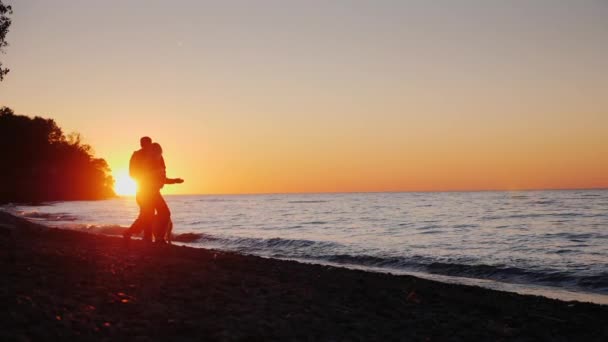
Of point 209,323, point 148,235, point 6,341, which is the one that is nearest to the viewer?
point 6,341

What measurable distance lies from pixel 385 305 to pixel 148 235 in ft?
22.3

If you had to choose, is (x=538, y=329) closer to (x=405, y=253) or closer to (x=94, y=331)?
(x=94, y=331)

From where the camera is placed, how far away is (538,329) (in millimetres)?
6039

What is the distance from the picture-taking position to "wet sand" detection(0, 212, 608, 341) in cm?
412

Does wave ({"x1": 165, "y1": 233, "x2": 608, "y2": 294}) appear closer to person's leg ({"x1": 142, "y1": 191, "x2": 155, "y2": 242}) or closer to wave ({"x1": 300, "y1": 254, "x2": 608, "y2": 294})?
wave ({"x1": 300, "y1": 254, "x2": 608, "y2": 294})

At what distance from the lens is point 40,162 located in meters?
95.6

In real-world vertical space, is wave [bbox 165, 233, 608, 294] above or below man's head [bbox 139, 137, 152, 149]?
below

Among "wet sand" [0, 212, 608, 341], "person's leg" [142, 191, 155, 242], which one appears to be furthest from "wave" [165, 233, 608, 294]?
"person's leg" [142, 191, 155, 242]

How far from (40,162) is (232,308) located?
344 ft

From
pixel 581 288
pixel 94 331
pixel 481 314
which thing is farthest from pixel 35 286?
pixel 581 288

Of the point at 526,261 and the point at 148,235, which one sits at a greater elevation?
the point at 148,235

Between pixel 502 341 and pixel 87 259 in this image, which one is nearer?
pixel 502 341

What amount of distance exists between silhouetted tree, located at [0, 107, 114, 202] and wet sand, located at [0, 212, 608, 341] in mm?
60832

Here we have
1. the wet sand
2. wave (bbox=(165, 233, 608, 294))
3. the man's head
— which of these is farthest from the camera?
wave (bbox=(165, 233, 608, 294))
